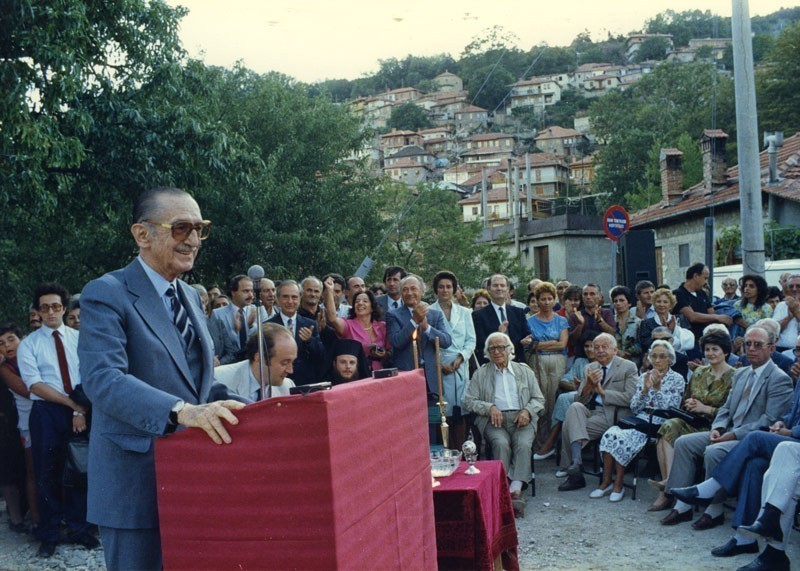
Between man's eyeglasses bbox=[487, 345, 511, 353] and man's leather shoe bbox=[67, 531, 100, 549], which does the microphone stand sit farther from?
man's eyeglasses bbox=[487, 345, 511, 353]

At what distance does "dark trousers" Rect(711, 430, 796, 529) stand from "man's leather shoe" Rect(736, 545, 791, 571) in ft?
1.31

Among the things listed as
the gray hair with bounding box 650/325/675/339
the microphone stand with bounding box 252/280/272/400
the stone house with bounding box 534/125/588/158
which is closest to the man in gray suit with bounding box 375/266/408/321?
the gray hair with bounding box 650/325/675/339

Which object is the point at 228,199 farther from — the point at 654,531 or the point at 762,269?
the point at 654,531

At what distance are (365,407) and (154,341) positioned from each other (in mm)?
715

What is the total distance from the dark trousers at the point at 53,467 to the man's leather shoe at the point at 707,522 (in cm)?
482

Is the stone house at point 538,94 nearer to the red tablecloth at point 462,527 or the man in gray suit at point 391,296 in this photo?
the man in gray suit at point 391,296

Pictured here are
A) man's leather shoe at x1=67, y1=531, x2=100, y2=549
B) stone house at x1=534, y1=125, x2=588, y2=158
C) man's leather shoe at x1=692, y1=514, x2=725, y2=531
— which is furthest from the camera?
stone house at x1=534, y1=125, x2=588, y2=158

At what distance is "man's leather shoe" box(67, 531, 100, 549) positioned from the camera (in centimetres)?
700

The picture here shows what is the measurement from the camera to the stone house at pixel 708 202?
23.2 meters

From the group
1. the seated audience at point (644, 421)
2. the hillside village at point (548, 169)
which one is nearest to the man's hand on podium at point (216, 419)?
the seated audience at point (644, 421)

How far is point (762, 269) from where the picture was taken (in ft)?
37.6

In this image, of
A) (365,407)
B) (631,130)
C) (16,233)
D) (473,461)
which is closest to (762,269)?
(473,461)

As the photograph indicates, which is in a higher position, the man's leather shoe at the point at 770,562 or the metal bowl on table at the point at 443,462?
the metal bowl on table at the point at 443,462

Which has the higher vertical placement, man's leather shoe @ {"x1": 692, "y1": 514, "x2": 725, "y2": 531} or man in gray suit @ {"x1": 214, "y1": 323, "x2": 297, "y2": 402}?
man in gray suit @ {"x1": 214, "y1": 323, "x2": 297, "y2": 402}
